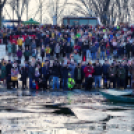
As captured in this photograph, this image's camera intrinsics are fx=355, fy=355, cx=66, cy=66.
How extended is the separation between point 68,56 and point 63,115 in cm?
1428

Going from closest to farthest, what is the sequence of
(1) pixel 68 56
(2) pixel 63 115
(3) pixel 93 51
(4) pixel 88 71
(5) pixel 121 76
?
(2) pixel 63 115 → (4) pixel 88 71 → (5) pixel 121 76 → (3) pixel 93 51 → (1) pixel 68 56

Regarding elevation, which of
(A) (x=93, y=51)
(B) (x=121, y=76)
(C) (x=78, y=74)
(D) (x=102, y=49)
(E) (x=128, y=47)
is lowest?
(B) (x=121, y=76)

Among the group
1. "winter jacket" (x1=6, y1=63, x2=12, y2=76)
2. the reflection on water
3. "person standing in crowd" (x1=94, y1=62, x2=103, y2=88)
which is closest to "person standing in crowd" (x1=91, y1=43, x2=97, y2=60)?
"person standing in crowd" (x1=94, y1=62, x2=103, y2=88)

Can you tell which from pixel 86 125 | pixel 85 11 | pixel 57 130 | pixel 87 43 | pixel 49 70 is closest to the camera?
pixel 57 130

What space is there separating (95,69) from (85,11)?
44.0 m

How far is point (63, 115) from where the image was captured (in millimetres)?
12570

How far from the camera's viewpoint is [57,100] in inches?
651

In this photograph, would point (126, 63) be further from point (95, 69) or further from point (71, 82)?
point (71, 82)

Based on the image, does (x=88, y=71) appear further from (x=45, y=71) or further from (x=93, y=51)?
Result: (x=93, y=51)

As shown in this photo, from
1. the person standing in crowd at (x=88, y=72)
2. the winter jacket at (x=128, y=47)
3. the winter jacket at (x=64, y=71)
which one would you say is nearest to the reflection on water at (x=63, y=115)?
the person standing in crowd at (x=88, y=72)

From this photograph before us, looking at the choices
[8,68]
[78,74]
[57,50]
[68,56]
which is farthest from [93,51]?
[8,68]

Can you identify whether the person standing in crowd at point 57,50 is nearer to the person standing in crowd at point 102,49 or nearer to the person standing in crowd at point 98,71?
the person standing in crowd at point 102,49

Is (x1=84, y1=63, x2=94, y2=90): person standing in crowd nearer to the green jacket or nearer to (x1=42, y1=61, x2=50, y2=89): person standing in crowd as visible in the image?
the green jacket

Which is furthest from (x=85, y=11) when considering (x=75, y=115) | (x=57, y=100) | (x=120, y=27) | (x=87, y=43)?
(x=75, y=115)
